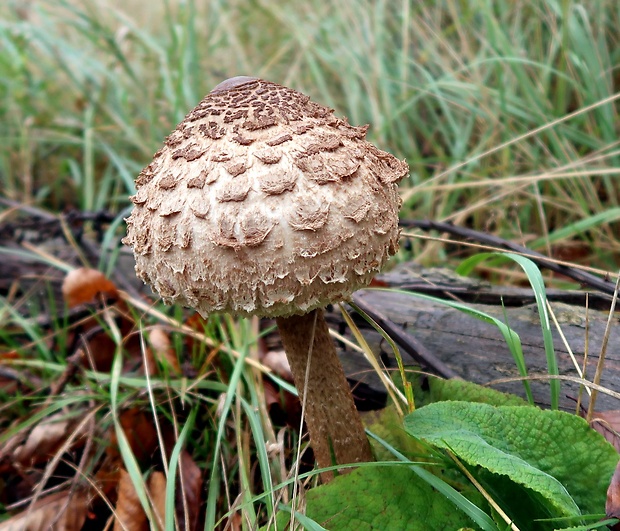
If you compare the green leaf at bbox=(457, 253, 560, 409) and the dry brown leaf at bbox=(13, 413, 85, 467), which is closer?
the green leaf at bbox=(457, 253, 560, 409)

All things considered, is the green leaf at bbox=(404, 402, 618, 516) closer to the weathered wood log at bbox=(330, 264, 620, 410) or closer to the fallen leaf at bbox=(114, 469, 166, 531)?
the weathered wood log at bbox=(330, 264, 620, 410)

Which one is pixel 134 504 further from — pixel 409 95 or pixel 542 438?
pixel 409 95

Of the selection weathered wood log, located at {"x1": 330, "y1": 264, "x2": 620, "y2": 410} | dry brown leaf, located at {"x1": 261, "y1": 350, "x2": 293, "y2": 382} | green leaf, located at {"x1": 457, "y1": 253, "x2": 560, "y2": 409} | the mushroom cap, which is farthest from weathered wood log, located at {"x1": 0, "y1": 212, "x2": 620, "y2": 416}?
the mushroom cap

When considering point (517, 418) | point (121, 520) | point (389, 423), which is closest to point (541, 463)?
point (517, 418)

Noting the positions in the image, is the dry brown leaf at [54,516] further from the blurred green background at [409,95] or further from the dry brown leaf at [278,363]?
the blurred green background at [409,95]

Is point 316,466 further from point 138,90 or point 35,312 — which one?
point 138,90

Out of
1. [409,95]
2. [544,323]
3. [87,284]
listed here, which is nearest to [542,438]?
[544,323]

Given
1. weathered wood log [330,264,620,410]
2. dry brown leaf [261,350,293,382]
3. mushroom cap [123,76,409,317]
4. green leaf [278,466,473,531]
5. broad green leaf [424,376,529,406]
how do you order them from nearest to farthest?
mushroom cap [123,76,409,317] < green leaf [278,466,473,531] < broad green leaf [424,376,529,406] < weathered wood log [330,264,620,410] < dry brown leaf [261,350,293,382]
